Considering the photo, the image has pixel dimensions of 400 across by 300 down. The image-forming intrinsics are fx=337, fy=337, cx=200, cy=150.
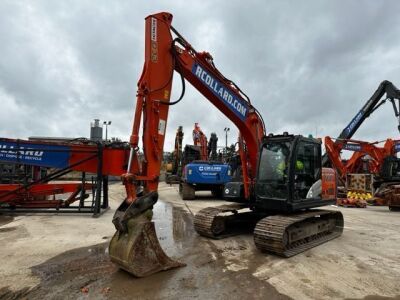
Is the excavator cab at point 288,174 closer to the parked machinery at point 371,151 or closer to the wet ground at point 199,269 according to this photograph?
the wet ground at point 199,269

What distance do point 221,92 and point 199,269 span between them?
3.44 metres

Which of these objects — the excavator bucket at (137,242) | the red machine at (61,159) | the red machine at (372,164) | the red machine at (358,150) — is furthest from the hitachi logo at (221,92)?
the red machine at (358,150)

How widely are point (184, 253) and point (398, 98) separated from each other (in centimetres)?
1462

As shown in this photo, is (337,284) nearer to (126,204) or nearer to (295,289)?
(295,289)

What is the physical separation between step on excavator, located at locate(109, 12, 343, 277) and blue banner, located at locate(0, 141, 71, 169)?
15.1 ft

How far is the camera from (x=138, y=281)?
4383mm

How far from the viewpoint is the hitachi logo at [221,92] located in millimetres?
6389

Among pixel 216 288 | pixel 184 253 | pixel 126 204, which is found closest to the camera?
pixel 216 288

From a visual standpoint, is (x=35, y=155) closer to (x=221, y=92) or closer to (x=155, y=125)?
(x=155, y=125)

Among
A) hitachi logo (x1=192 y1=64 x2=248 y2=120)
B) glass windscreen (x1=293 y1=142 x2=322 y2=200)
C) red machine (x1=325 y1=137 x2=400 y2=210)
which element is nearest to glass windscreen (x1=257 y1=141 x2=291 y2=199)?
glass windscreen (x1=293 y1=142 x2=322 y2=200)

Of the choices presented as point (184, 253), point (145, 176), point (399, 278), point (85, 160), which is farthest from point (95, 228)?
point (399, 278)

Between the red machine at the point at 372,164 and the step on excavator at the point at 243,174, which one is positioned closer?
the step on excavator at the point at 243,174

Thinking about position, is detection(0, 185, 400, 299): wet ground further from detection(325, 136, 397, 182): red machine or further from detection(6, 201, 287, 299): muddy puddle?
detection(325, 136, 397, 182): red machine

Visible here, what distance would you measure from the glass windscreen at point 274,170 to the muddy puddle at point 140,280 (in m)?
1.57
